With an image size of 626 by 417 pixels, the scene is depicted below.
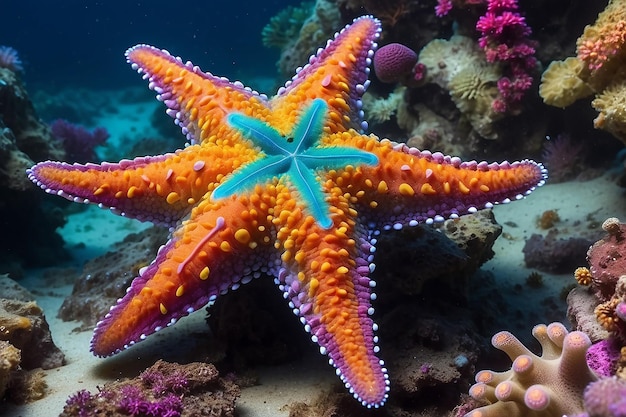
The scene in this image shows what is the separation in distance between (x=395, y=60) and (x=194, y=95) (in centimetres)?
398

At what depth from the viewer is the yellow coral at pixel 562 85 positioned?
700cm

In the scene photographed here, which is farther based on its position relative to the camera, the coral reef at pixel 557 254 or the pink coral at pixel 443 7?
the pink coral at pixel 443 7

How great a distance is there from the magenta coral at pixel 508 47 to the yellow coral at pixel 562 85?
0.25 metres

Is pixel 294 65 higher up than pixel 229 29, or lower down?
lower down

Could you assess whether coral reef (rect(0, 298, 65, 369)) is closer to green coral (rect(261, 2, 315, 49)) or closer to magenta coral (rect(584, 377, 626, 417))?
magenta coral (rect(584, 377, 626, 417))

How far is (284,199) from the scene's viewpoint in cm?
429

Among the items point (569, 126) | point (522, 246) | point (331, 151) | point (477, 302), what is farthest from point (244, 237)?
point (569, 126)

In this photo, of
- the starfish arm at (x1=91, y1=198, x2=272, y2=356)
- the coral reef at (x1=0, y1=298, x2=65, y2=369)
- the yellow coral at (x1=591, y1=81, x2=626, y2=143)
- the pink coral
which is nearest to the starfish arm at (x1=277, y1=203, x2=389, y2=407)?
the starfish arm at (x1=91, y1=198, x2=272, y2=356)

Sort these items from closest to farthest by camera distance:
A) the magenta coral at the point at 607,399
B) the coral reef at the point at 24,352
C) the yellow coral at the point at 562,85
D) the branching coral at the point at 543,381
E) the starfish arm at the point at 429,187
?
the magenta coral at the point at 607,399 → the branching coral at the point at 543,381 → the coral reef at the point at 24,352 → the starfish arm at the point at 429,187 → the yellow coral at the point at 562,85

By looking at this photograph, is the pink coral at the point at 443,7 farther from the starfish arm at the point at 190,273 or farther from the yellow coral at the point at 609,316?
the yellow coral at the point at 609,316

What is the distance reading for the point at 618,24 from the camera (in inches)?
226

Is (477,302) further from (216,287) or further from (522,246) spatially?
(216,287)

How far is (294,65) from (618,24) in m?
7.20

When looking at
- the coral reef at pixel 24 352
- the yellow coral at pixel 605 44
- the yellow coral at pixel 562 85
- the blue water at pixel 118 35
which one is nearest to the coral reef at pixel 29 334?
the coral reef at pixel 24 352
